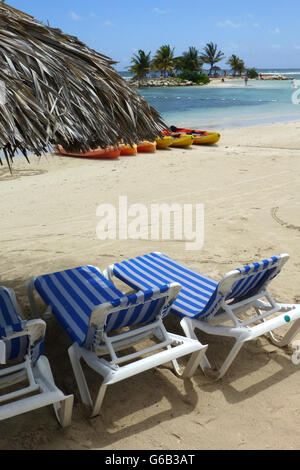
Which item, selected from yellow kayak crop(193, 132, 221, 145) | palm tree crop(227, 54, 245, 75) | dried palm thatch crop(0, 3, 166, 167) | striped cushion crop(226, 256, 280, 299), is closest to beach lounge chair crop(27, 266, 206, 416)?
striped cushion crop(226, 256, 280, 299)

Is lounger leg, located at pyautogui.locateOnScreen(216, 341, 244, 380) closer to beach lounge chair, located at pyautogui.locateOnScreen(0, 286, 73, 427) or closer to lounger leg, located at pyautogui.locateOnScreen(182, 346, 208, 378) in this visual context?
lounger leg, located at pyautogui.locateOnScreen(182, 346, 208, 378)

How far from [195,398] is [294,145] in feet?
41.3

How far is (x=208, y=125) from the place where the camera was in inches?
920

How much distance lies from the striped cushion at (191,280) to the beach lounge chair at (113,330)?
29cm

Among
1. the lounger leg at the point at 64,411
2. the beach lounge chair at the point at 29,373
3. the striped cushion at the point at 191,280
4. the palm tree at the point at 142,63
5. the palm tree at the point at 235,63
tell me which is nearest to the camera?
the beach lounge chair at the point at 29,373

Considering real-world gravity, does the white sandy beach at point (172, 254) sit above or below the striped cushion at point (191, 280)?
below

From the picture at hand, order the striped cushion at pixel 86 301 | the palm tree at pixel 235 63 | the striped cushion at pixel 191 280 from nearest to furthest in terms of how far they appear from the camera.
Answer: the striped cushion at pixel 86 301, the striped cushion at pixel 191 280, the palm tree at pixel 235 63

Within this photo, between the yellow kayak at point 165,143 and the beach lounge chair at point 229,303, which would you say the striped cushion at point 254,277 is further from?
the yellow kayak at point 165,143

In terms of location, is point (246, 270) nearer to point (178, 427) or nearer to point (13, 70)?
point (178, 427)

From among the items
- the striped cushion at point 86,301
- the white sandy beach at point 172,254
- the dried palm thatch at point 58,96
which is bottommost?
the white sandy beach at point 172,254

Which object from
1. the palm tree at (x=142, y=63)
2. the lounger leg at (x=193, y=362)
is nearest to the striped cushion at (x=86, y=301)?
the lounger leg at (x=193, y=362)

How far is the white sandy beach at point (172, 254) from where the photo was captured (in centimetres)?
257

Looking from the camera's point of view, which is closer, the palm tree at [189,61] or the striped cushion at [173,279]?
the striped cushion at [173,279]
